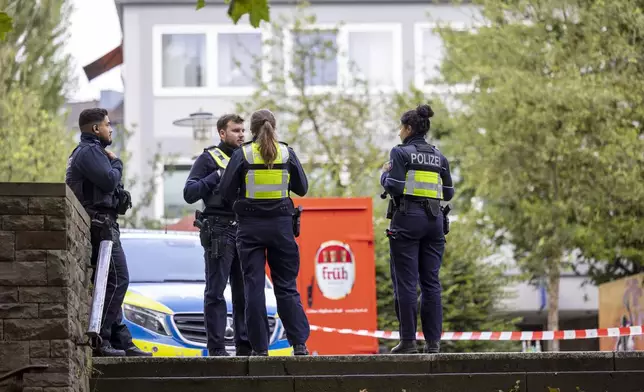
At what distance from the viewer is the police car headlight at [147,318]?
13.0 m

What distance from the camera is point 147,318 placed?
13.0m

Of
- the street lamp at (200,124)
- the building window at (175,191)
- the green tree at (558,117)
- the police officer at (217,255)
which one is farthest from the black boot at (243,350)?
the building window at (175,191)

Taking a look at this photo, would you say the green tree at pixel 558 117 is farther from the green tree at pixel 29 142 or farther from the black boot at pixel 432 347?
the black boot at pixel 432 347

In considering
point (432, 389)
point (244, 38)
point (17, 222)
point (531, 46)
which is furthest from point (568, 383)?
point (244, 38)

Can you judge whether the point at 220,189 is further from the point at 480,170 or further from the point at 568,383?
the point at 480,170

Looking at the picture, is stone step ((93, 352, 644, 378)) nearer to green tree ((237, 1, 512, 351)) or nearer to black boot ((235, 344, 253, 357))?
black boot ((235, 344, 253, 357))

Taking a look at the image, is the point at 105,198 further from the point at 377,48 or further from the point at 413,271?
the point at 377,48

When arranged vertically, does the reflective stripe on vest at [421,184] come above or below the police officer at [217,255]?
above

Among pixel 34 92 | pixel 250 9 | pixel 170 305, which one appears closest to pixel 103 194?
pixel 170 305

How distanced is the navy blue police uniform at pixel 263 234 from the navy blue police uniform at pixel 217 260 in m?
0.46

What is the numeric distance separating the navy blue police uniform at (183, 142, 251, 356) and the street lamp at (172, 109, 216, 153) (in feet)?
34.2

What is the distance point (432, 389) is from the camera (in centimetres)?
1053

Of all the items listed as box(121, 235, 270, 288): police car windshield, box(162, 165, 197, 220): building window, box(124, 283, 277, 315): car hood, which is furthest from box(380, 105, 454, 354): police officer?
box(162, 165, 197, 220): building window

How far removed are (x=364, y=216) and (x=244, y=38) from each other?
66.4 ft
